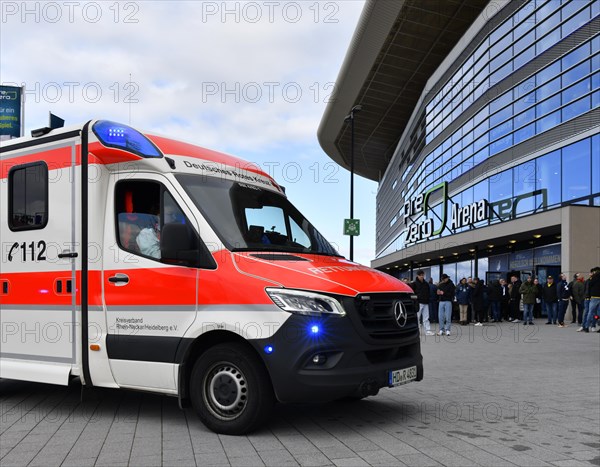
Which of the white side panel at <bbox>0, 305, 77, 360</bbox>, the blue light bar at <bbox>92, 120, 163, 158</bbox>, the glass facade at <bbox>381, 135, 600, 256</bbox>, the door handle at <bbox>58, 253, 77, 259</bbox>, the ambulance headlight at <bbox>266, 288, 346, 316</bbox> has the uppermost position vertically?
the glass facade at <bbox>381, 135, 600, 256</bbox>

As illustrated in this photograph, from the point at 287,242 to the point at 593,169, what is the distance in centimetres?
2164

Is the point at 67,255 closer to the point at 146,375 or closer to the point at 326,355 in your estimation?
the point at 146,375

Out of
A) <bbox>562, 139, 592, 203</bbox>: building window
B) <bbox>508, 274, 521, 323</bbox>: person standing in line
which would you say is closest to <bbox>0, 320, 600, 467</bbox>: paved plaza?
<bbox>508, 274, 521, 323</bbox>: person standing in line

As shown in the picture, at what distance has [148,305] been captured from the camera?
5535 mm

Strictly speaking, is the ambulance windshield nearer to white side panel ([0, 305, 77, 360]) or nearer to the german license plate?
the german license plate

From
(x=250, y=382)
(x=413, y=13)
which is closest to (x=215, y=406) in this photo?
(x=250, y=382)

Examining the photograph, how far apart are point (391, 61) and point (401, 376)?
41.8 metres

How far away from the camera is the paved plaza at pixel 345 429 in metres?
4.60

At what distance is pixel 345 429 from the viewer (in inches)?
215

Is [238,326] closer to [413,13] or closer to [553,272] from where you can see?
[553,272]

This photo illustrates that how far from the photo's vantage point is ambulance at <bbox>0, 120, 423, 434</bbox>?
16.5 ft

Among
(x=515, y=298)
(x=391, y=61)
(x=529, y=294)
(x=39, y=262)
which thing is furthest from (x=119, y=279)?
(x=391, y=61)

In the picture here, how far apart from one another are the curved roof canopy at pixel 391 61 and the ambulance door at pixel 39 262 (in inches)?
1352

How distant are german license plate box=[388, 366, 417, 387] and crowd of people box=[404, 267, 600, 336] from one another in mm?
10410
